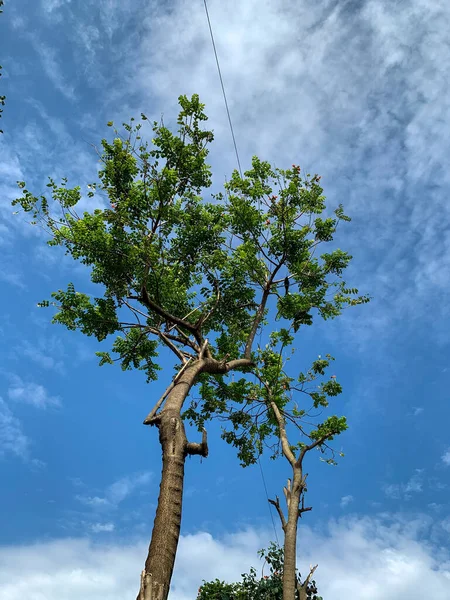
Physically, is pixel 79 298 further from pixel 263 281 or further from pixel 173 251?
pixel 263 281

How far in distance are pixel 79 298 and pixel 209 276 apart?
3.41 m

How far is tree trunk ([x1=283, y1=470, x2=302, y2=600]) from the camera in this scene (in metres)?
9.87

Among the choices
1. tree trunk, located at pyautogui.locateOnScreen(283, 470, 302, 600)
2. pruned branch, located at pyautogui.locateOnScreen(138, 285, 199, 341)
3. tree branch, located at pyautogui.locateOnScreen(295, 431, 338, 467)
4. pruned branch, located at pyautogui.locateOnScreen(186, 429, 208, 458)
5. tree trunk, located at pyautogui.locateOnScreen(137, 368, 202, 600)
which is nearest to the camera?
tree trunk, located at pyautogui.locateOnScreen(137, 368, 202, 600)

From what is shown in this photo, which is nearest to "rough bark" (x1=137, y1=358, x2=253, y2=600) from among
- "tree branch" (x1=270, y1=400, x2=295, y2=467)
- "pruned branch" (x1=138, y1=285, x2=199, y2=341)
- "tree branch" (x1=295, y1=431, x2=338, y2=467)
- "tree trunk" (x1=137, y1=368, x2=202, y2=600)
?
"tree trunk" (x1=137, y1=368, x2=202, y2=600)

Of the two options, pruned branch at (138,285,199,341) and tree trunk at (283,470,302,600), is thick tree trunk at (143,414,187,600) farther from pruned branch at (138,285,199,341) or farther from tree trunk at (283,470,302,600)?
tree trunk at (283,470,302,600)

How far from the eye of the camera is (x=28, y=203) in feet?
32.8

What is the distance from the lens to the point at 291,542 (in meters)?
10.6

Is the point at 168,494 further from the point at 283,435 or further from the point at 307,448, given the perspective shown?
the point at 283,435

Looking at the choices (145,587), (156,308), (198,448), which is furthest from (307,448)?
(145,587)

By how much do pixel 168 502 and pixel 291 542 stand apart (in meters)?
6.40

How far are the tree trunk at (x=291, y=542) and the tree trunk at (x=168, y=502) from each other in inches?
224

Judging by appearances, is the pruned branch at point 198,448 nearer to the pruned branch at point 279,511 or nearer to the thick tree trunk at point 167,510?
the thick tree trunk at point 167,510

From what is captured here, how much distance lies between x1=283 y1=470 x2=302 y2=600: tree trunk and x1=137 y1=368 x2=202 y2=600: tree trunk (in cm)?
569

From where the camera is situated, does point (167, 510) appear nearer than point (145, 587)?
No
